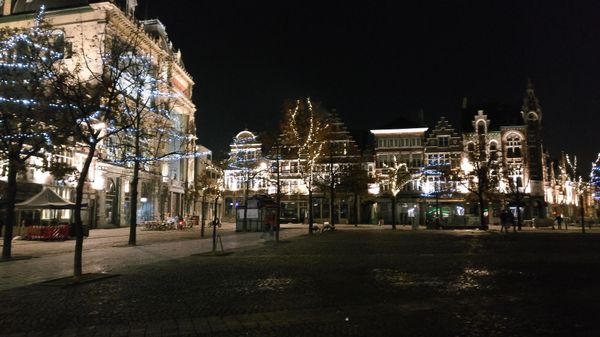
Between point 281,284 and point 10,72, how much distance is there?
15937 mm

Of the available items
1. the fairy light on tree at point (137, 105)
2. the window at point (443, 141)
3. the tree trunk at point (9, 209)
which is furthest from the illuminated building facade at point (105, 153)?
the window at point (443, 141)

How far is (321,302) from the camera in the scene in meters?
9.64

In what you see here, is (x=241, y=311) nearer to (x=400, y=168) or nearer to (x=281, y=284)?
(x=281, y=284)

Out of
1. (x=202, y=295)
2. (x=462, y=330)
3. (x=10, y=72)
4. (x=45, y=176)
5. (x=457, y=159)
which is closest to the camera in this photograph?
(x=462, y=330)

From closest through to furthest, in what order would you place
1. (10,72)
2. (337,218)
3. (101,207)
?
(10,72)
(101,207)
(337,218)

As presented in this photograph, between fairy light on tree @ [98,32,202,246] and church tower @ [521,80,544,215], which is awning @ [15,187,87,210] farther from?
church tower @ [521,80,544,215]

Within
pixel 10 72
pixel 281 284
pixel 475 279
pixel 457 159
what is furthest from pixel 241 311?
pixel 457 159

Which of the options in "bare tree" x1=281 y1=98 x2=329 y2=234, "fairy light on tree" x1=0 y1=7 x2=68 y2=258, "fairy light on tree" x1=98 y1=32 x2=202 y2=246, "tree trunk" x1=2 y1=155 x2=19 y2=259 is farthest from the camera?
"bare tree" x1=281 y1=98 x2=329 y2=234

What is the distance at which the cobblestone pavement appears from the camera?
7.63m

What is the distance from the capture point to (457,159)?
235 ft

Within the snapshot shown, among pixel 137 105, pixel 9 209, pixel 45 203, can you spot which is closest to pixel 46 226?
pixel 45 203

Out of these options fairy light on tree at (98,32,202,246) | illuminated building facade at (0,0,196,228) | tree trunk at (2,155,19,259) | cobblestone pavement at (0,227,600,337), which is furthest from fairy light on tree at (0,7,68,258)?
illuminated building facade at (0,0,196,228)

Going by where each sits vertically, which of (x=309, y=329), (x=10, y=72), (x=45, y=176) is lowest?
(x=309, y=329)

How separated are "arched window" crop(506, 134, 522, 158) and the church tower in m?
1.35
